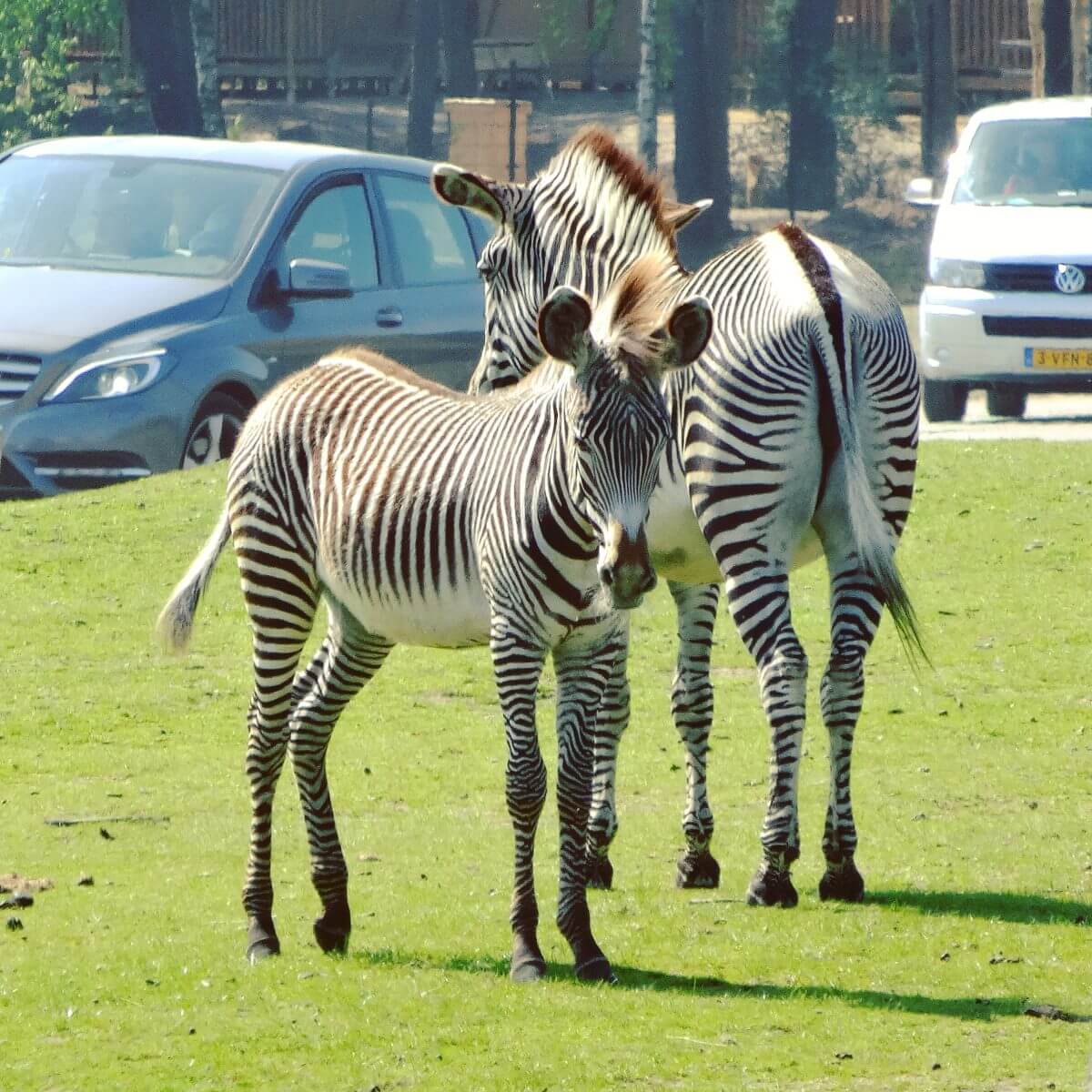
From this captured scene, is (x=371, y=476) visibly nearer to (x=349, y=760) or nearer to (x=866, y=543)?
(x=866, y=543)

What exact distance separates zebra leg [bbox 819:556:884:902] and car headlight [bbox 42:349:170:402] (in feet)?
17.5

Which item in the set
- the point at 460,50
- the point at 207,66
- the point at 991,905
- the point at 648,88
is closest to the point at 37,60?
the point at 207,66

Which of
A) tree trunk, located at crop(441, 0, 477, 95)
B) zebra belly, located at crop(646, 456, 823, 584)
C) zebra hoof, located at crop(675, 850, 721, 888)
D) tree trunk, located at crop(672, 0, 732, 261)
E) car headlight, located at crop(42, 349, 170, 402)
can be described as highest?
tree trunk, located at crop(441, 0, 477, 95)

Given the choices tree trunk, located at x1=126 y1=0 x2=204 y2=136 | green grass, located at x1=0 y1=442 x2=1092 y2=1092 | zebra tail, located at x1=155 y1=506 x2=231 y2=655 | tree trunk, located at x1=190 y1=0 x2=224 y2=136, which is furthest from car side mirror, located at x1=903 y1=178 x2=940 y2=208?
tree trunk, located at x1=190 y1=0 x2=224 y2=136

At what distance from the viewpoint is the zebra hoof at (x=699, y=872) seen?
23.0 feet

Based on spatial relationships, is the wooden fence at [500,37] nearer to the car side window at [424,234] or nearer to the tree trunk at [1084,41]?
the tree trunk at [1084,41]

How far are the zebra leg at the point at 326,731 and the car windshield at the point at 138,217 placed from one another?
5835 mm

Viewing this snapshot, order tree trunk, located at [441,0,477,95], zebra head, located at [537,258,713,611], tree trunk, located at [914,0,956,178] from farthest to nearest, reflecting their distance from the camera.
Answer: tree trunk, located at [441,0,477,95] → tree trunk, located at [914,0,956,178] → zebra head, located at [537,258,713,611]

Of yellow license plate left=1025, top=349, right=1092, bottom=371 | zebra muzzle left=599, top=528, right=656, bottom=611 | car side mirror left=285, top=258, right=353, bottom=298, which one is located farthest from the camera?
yellow license plate left=1025, top=349, right=1092, bottom=371

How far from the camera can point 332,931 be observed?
20.1 ft

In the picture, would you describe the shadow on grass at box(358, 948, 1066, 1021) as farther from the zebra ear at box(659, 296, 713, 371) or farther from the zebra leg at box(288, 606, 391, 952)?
the zebra ear at box(659, 296, 713, 371)

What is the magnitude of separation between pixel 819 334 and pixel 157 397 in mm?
5359

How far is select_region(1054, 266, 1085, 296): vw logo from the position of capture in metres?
16.0

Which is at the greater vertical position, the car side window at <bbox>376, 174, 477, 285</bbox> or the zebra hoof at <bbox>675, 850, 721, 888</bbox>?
the car side window at <bbox>376, 174, 477, 285</bbox>
